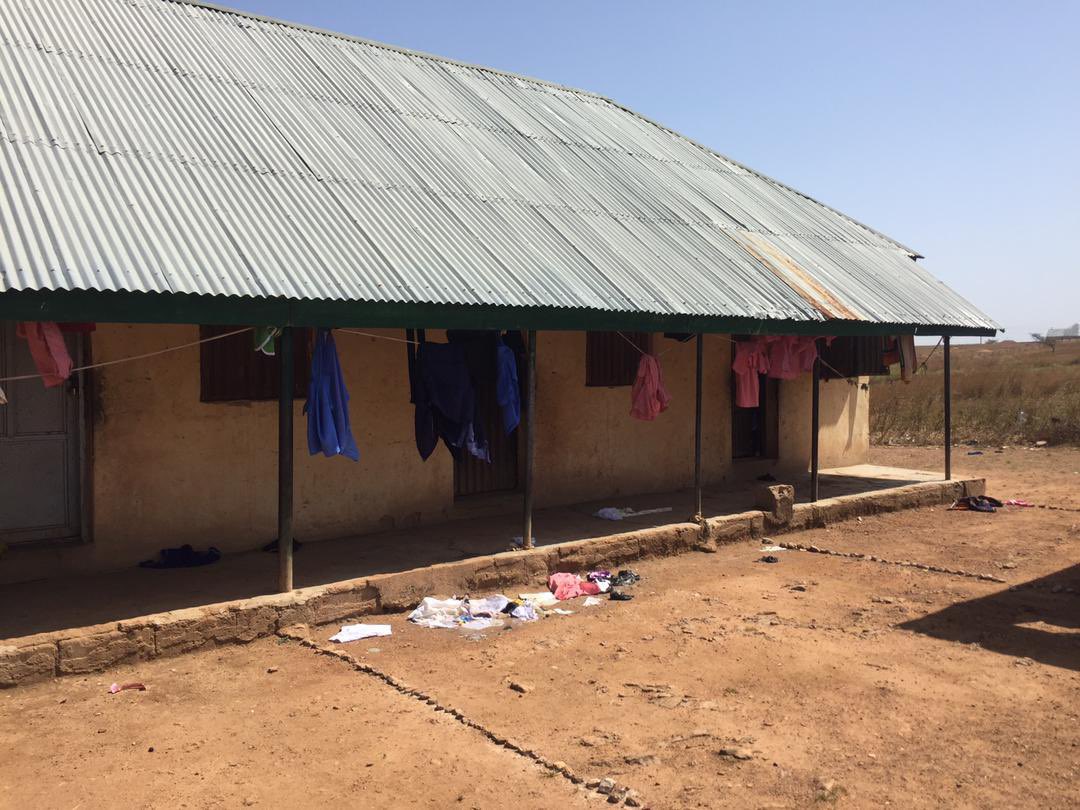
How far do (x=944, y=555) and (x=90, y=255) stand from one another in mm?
8778

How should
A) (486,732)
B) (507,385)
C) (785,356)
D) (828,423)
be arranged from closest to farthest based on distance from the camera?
(486,732) < (507,385) < (785,356) < (828,423)

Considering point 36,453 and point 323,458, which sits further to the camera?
point 323,458

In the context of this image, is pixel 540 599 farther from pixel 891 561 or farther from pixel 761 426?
pixel 761 426

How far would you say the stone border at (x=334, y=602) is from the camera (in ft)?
20.6

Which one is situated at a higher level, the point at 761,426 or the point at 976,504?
the point at 761,426

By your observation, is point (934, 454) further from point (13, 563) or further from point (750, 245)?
point (13, 563)

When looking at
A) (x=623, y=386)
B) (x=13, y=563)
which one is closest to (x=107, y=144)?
(x=13, y=563)

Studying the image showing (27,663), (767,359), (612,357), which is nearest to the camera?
(27,663)

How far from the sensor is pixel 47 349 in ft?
21.8

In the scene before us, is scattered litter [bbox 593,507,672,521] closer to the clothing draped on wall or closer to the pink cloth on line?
the clothing draped on wall

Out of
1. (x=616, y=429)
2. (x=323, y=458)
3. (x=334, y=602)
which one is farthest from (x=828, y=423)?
(x=334, y=602)

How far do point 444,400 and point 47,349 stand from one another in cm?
349

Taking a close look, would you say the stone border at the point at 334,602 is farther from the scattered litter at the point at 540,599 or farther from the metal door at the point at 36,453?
the metal door at the point at 36,453

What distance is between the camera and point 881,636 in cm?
755
